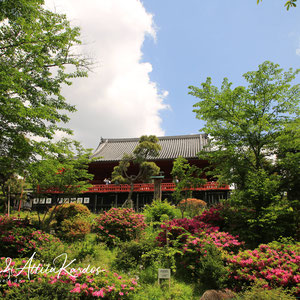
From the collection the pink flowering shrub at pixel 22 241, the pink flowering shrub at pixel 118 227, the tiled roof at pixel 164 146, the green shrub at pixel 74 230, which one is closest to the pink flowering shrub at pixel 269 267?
the pink flowering shrub at pixel 118 227

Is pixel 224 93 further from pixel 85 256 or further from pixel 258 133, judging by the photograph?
pixel 85 256

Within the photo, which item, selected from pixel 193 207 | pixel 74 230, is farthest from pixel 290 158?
pixel 74 230

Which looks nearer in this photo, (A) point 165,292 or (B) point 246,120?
(A) point 165,292

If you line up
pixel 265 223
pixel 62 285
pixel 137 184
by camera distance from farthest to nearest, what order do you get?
pixel 137 184 → pixel 265 223 → pixel 62 285

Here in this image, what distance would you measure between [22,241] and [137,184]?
34.0 ft

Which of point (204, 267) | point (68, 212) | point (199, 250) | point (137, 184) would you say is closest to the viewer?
point (204, 267)

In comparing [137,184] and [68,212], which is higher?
[137,184]

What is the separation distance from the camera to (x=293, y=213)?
804 centimetres

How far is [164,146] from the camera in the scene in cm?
2847

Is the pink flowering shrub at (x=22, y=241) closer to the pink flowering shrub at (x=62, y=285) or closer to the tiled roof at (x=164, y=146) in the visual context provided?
the pink flowering shrub at (x=62, y=285)

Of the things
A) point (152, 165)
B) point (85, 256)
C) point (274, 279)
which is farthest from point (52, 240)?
point (152, 165)

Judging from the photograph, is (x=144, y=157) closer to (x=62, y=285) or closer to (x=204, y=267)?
(x=204, y=267)

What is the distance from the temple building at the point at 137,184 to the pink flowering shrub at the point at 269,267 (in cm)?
652

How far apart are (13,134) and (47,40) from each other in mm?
3104
